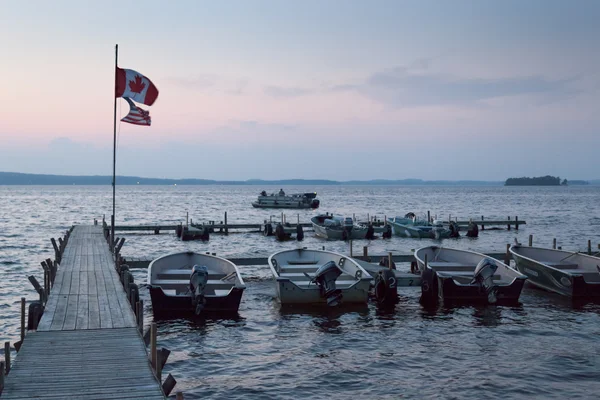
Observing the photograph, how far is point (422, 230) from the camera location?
49.5 metres

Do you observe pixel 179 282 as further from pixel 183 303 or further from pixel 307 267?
pixel 307 267

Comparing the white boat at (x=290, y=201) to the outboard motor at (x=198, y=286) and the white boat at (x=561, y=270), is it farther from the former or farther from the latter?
the outboard motor at (x=198, y=286)

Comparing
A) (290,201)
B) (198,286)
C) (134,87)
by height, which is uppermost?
(134,87)

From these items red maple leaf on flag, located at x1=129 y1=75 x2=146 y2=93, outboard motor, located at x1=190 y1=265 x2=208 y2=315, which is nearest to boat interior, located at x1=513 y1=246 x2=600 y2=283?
outboard motor, located at x1=190 y1=265 x2=208 y2=315

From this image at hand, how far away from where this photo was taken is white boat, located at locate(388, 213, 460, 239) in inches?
1918

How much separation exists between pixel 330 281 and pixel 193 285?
4.35m

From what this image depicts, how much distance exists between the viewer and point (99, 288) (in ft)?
52.7

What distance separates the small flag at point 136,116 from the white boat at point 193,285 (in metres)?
5.06

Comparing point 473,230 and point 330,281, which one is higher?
point 330,281

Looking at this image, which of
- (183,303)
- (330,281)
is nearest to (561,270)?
(330,281)

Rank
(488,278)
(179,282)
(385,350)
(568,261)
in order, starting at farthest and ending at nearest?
1. (568,261)
2. (488,278)
3. (179,282)
4. (385,350)

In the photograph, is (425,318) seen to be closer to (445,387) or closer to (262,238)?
(445,387)

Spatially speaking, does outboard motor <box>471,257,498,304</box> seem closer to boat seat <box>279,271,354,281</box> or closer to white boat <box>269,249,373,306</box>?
white boat <box>269,249,373,306</box>

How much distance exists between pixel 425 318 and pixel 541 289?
6.88 metres
